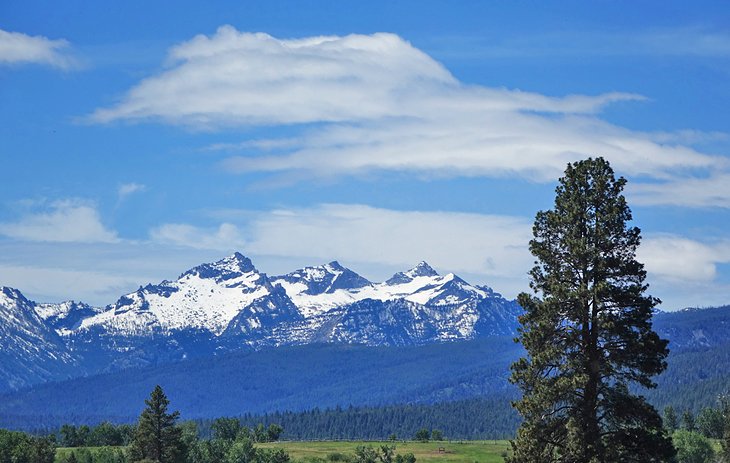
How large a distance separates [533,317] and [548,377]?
276 cm

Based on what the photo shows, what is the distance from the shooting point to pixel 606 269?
50406 millimetres

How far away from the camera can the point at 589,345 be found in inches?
1987

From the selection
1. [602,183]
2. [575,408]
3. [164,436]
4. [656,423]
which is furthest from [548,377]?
[164,436]

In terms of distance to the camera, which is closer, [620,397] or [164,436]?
[620,397]

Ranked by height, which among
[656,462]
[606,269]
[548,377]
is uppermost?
[606,269]

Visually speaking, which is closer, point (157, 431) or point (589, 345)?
point (589, 345)

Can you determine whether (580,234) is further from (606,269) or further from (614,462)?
(614,462)

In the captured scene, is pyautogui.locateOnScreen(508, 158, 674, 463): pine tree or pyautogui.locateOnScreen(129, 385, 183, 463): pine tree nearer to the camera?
pyautogui.locateOnScreen(508, 158, 674, 463): pine tree

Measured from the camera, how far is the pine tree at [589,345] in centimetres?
4962

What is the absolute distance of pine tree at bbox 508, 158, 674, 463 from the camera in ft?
163

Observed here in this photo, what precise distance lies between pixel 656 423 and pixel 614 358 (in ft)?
10.8

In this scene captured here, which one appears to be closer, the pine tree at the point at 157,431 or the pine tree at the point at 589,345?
the pine tree at the point at 589,345

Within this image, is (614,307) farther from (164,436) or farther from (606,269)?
(164,436)

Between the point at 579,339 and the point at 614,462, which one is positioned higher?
the point at 579,339
